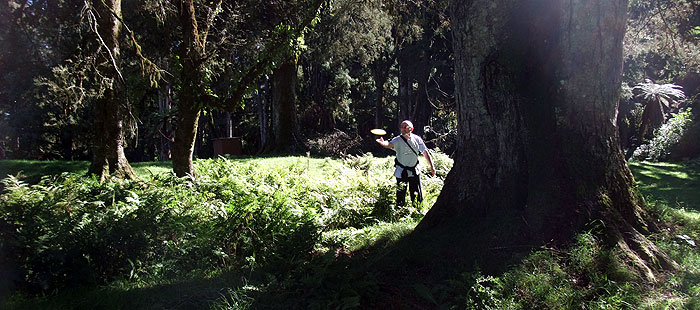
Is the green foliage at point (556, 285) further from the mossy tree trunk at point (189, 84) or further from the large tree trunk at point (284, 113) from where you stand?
the large tree trunk at point (284, 113)

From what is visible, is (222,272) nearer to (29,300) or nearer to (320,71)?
(29,300)

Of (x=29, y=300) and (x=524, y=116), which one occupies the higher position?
(x=524, y=116)

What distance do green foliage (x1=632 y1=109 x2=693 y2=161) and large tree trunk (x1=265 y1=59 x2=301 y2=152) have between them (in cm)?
1532

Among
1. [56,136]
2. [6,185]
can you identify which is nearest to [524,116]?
[6,185]

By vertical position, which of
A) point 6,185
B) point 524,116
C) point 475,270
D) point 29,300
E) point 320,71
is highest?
point 320,71

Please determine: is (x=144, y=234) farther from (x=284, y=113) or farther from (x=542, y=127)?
(x=284, y=113)

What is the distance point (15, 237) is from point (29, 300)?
0.86 meters

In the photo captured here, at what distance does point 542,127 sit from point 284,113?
706 inches

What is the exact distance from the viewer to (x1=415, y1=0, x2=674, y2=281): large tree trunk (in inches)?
176

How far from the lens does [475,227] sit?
4.64 meters

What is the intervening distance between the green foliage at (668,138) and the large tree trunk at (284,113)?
50.3 ft

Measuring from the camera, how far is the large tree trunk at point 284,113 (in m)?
21.6

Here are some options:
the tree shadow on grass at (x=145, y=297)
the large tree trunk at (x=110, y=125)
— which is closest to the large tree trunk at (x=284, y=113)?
the large tree trunk at (x=110, y=125)

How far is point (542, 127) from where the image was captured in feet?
15.2
